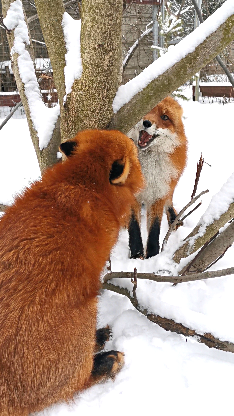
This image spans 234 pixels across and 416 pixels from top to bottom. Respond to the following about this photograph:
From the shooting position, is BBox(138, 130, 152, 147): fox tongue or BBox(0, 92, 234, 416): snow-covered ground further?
BBox(138, 130, 152, 147): fox tongue

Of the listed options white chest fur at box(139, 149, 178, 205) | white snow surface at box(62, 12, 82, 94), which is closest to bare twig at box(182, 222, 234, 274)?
white chest fur at box(139, 149, 178, 205)

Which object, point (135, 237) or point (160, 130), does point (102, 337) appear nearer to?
point (135, 237)

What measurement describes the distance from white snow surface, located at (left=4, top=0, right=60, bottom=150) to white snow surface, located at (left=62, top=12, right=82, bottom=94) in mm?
471

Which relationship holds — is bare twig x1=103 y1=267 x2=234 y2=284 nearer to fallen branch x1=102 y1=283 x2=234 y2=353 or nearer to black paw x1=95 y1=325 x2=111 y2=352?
fallen branch x1=102 y1=283 x2=234 y2=353

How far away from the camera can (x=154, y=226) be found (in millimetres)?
3455

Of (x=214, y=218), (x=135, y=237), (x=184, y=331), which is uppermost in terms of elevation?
(x=214, y=218)

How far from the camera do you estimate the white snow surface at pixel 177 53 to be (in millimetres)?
1862

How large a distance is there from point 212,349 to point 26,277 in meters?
1.23

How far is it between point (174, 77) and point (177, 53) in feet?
0.43

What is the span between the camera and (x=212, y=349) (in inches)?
79.7

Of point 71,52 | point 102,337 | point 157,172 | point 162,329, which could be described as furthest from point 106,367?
point 157,172

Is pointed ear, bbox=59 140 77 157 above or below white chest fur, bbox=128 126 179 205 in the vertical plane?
above

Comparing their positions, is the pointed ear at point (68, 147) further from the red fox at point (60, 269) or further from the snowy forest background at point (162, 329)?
the snowy forest background at point (162, 329)

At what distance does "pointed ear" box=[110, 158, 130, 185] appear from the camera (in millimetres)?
1695
